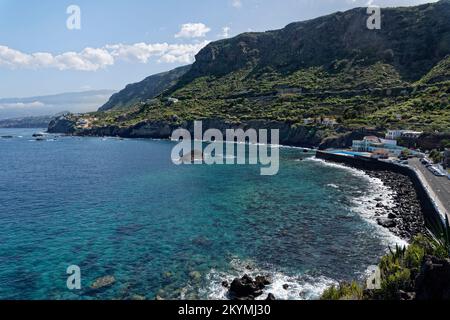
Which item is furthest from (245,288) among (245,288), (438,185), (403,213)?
(438,185)

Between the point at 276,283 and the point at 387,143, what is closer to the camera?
the point at 276,283

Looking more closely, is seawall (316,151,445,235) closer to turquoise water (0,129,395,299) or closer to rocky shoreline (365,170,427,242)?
rocky shoreline (365,170,427,242)

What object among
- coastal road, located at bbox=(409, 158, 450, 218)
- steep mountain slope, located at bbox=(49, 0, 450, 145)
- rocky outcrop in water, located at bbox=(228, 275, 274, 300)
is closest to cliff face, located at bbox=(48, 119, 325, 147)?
steep mountain slope, located at bbox=(49, 0, 450, 145)

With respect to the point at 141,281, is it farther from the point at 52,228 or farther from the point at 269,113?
the point at 269,113

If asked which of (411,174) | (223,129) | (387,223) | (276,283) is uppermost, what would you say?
(223,129)

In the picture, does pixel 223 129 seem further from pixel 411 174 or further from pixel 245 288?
pixel 245 288

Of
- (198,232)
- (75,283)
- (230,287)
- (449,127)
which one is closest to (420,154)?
(449,127)
